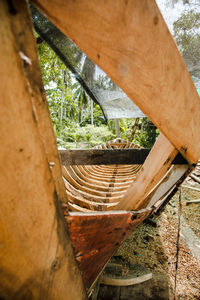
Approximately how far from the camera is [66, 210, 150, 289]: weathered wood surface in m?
0.72

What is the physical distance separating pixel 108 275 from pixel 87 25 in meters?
2.38

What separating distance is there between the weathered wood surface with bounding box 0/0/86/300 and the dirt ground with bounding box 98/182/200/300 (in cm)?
138

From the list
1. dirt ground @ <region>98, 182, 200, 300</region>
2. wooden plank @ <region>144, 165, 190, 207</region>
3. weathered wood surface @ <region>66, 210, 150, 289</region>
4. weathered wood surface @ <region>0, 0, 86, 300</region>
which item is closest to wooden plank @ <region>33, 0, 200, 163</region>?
weathered wood surface @ <region>0, 0, 86, 300</region>

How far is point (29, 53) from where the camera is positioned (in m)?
0.38

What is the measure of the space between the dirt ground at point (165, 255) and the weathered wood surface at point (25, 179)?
4.52ft

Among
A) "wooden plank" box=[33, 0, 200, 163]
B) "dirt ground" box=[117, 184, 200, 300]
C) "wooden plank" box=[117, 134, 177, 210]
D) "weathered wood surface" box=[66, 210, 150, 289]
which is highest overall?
"wooden plank" box=[33, 0, 200, 163]

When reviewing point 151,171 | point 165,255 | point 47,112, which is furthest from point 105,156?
point 165,255

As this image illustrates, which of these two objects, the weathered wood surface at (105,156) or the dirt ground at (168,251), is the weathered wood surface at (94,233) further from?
the dirt ground at (168,251)

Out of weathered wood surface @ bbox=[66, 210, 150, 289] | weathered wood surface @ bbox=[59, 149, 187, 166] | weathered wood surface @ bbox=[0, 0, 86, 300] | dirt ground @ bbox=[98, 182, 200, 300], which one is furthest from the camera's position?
weathered wood surface @ bbox=[59, 149, 187, 166]

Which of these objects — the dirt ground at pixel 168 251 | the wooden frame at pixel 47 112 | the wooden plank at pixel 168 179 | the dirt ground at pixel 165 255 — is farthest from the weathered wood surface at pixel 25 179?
the dirt ground at pixel 168 251

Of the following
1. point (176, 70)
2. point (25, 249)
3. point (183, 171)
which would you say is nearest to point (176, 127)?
point (176, 70)

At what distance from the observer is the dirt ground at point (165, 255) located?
1.63 meters

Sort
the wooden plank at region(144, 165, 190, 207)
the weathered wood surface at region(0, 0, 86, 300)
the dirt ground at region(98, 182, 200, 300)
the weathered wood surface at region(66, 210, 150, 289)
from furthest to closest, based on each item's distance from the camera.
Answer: the dirt ground at region(98, 182, 200, 300) → the wooden plank at region(144, 165, 190, 207) → the weathered wood surface at region(66, 210, 150, 289) → the weathered wood surface at region(0, 0, 86, 300)

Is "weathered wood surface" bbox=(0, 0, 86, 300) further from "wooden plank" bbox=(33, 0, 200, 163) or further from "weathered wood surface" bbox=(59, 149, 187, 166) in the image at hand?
"weathered wood surface" bbox=(59, 149, 187, 166)
